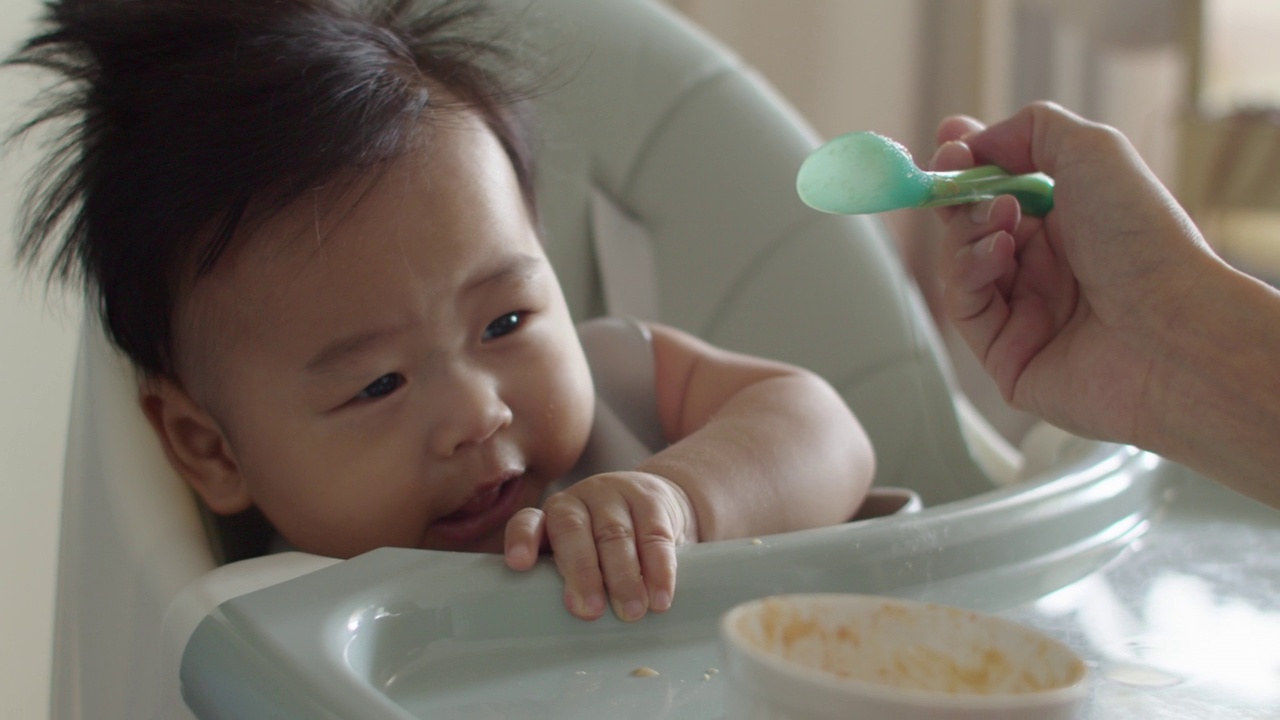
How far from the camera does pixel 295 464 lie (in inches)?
24.4

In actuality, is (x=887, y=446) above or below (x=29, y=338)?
below

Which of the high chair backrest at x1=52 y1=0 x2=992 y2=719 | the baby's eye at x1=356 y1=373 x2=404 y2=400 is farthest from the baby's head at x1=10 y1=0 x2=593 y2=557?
the high chair backrest at x1=52 y1=0 x2=992 y2=719

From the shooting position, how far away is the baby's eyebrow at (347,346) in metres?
0.58

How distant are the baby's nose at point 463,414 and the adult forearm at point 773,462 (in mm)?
83

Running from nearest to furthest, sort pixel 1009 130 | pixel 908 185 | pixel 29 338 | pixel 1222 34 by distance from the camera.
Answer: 1. pixel 908 185
2. pixel 1009 130
3. pixel 29 338
4. pixel 1222 34

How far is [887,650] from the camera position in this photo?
0.33 meters

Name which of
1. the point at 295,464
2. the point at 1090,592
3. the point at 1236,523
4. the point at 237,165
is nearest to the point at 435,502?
the point at 295,464

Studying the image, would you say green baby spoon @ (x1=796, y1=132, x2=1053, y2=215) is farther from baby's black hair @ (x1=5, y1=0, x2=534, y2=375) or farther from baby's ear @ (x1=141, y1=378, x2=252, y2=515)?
baby's ear @ (x1=141, y1=378, x2=252, y2=515)

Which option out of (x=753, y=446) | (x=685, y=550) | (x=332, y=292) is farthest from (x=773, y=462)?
(x=332, y=292)

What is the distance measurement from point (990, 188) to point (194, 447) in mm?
474

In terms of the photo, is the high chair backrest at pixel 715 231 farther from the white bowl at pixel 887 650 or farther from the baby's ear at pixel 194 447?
the white bowl at pixel 887 650

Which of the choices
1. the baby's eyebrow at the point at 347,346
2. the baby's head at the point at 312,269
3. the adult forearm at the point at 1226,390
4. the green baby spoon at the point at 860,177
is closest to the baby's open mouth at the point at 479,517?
the baby's head at the point at 312,269

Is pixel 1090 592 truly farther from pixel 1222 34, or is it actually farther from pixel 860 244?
pixel 1222 34

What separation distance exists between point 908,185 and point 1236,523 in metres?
0.30
